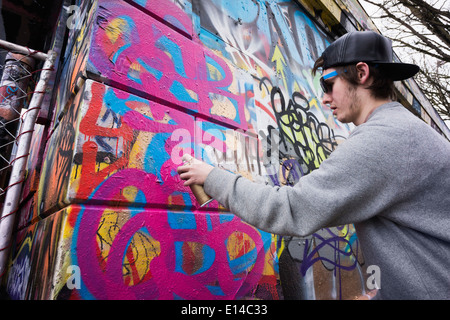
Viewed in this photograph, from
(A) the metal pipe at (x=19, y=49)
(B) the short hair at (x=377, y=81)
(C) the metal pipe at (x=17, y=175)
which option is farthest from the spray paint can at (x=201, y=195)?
(A) the metal pipe at (x=19, y=49)

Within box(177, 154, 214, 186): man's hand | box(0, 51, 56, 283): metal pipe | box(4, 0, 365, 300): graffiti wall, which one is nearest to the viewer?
box(177, 154, 214, 186): man's hand

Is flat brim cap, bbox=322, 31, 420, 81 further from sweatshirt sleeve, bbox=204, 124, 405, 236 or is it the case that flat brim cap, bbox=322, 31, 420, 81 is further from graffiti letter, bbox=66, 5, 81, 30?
graffiti letter, bbox=66, 5, 81, 30

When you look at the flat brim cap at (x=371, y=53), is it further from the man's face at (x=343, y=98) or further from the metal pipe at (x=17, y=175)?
the metal pipe at (x=17, y=175)

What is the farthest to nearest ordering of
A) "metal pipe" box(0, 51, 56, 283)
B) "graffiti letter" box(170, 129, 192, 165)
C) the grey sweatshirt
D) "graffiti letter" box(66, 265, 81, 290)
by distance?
"metal pipe" box(0, 51, 56, 283) < "graffiti letter" box(170, 129, 192, 165) < "graffiti letter" box(66, 265, 81, 290) < the grey sweatshirt

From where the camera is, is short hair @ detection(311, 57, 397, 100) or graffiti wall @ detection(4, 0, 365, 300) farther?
graffiti wall @ detection(4, 0, 365, 300)

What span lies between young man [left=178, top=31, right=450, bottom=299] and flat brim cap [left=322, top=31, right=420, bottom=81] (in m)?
0.35

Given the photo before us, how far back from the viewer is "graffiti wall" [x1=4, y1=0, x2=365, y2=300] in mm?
1399

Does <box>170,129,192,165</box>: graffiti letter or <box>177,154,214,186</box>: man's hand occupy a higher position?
<box>170,129,192,165</box>: graffiti letter

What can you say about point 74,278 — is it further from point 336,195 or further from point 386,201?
point 386,201

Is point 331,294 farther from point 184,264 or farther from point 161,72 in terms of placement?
point 161,72

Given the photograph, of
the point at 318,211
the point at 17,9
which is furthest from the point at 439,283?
the point at 17,9

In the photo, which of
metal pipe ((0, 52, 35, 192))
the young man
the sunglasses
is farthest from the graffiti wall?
the sunglasses

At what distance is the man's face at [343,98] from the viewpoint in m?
1.30

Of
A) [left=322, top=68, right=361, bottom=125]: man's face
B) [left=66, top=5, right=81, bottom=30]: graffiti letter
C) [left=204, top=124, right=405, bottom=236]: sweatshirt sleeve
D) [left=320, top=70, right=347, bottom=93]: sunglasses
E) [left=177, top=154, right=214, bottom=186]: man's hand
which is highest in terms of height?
[left=66, top=5, right=81, bottom=30]: graffiti letter
